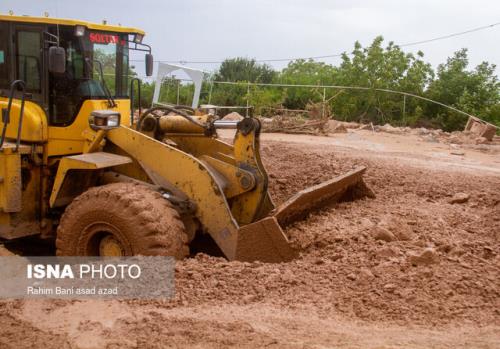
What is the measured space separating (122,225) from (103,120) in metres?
1.28

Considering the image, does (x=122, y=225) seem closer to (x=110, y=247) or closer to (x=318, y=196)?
(x=110, y=247)

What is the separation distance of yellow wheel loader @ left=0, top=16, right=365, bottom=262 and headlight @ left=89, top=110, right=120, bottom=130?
2 cm

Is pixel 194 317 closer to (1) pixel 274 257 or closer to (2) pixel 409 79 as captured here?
(1) pixel 274 257

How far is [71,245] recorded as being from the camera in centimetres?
532

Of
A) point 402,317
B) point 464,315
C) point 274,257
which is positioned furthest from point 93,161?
point 464,315

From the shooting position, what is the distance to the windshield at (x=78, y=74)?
19.2 ft

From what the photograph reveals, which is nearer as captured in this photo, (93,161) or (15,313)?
(15,313)

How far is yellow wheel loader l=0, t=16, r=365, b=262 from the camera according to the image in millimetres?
5027

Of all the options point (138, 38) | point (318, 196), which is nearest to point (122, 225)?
point (318, 196)

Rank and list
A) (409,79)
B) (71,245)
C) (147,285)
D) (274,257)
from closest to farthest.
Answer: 1. (147,285)
2. (274,257)
3. (71,245)
4. (409,79)

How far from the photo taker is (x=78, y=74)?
592cm

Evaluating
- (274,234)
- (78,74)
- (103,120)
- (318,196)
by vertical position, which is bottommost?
(274,234)

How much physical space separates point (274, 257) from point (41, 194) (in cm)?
278

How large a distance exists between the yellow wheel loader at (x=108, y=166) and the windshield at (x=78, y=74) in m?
0.01
